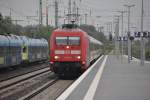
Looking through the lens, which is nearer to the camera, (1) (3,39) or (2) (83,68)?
(2) (83,68)

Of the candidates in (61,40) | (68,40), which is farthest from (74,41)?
(61,40)

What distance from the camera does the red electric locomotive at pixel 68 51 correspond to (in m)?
26.8

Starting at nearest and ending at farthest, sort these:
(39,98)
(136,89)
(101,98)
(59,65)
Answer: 1. (101,98)
2. (136,89)
3. (39,98)
4. (59,65)

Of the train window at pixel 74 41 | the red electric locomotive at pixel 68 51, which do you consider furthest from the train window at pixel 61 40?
the train window at pixel 74 41

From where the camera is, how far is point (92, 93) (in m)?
14.3

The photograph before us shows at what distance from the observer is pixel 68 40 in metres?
27.5

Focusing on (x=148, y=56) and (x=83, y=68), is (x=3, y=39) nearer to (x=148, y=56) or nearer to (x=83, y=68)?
(x=83, y=68)

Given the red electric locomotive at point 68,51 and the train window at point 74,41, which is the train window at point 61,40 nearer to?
the red electric locomotive at point 68,51

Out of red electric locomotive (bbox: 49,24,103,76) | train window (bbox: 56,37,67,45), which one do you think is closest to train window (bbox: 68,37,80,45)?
red electric locomotive (bbox: 49,24,103,76)

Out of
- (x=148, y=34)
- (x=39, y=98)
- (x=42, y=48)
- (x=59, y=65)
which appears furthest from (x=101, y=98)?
(x=42, y=48)

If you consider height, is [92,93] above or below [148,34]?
below

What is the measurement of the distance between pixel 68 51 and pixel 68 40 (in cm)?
81

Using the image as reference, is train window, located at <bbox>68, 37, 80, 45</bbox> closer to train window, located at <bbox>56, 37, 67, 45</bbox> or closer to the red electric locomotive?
the red electric locomotive

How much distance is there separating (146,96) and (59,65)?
13.4 meters
